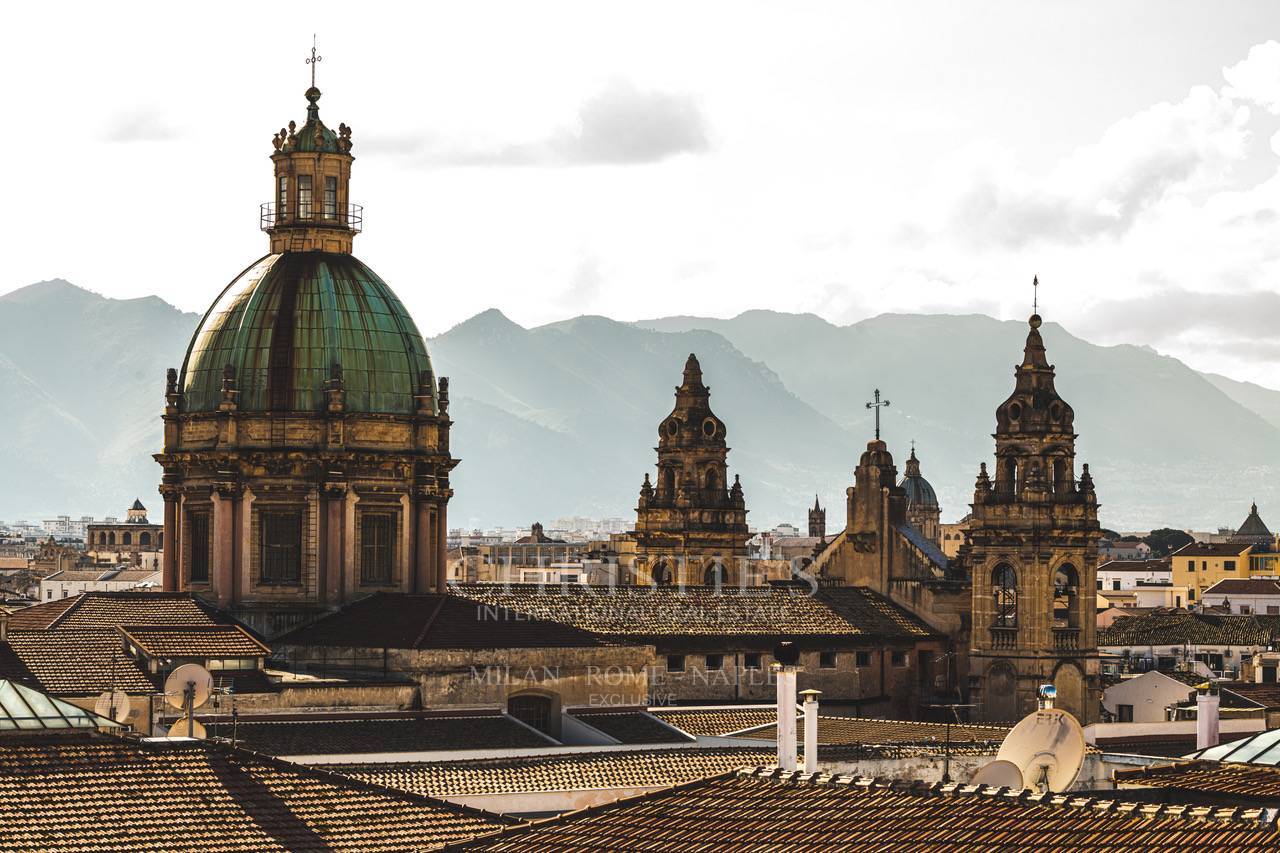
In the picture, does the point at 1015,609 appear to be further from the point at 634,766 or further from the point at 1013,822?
the point at 1013,822

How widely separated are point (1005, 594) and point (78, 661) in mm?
32569

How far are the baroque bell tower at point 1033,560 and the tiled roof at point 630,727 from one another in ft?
58.2

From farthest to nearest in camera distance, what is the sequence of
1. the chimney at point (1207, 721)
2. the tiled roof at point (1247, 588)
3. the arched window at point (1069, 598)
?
the tiled roof at point (1247, 588)
the arched window at point (1069, 598)
the chimney at point (1207, 721)

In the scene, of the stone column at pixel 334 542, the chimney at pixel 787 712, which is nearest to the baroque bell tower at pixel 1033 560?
the stone column at pixel 334 542

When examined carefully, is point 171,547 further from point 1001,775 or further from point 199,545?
point 1001,775

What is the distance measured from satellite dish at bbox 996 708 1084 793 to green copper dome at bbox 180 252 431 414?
33.2 meters

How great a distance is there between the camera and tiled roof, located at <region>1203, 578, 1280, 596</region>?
157 m

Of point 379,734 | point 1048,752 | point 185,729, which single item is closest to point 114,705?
point 185,729

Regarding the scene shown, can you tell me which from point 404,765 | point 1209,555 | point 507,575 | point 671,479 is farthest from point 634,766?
point 1209,555

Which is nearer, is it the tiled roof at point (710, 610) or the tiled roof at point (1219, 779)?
the tiled roof at point (1219, 779)

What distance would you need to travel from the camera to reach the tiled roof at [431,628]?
6222 centimetres

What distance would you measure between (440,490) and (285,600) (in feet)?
16.4

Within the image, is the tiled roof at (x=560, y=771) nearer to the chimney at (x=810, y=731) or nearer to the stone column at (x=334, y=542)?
the stone column at (x=334, y=542)

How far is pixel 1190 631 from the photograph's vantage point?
383ft
